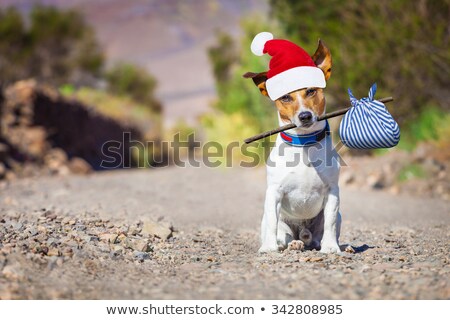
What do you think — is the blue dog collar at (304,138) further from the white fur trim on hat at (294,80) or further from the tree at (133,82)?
the tree at (133,82)

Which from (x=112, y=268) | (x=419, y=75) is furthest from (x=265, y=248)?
(x=419, y=75)

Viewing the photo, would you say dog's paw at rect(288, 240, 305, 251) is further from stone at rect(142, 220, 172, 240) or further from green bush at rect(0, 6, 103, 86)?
green bush at rect(0, 6, 103, 86)

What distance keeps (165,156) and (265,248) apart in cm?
1885

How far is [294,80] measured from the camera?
4.32 meters

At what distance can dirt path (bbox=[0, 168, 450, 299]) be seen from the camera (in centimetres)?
338

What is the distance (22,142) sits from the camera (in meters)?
13.8

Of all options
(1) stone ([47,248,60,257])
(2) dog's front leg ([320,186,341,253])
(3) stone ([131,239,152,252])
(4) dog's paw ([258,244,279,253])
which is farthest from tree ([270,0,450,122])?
(1) stone ([47,248,60,257])

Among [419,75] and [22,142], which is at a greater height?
[419,75]

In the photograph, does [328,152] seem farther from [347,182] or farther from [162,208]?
[347,182]

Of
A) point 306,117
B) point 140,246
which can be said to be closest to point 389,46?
point 306,117

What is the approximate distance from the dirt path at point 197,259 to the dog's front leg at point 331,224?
4.4 inches

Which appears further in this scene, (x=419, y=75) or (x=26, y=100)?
(x=26, y=100)

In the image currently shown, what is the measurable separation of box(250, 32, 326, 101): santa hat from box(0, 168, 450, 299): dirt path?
1.18 metres
